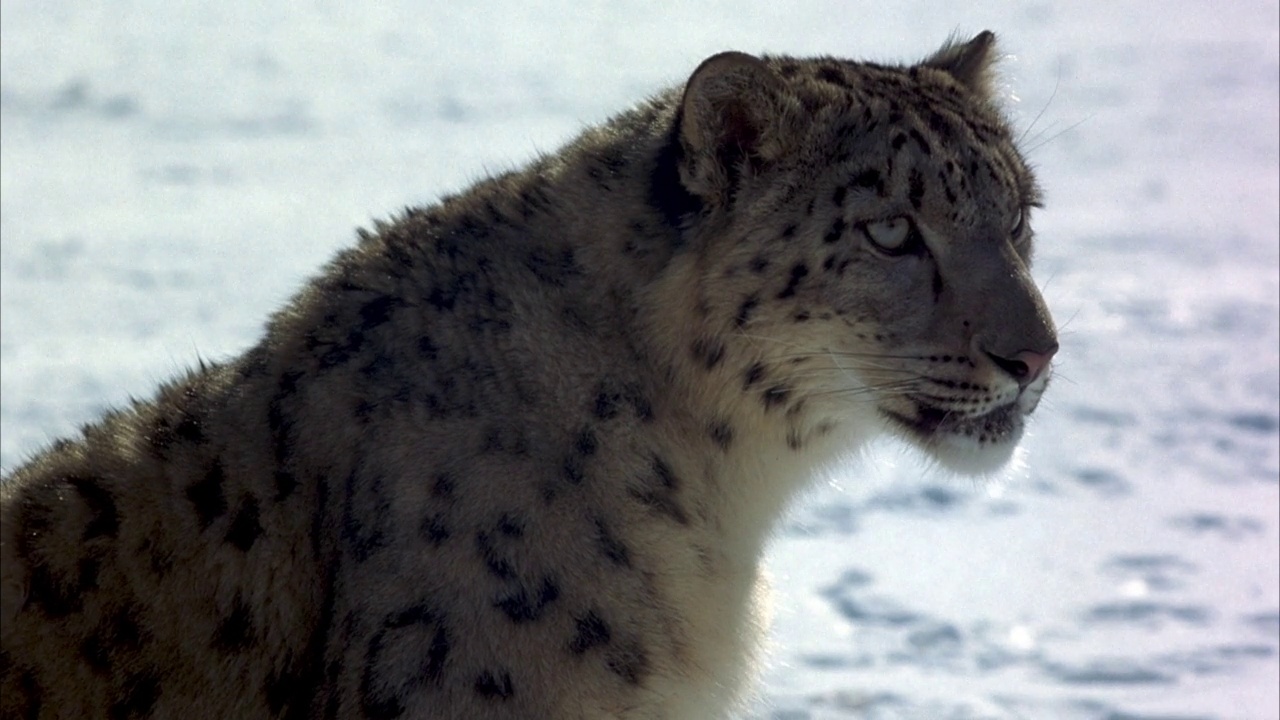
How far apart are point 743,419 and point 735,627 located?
55cm

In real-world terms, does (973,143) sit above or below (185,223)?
below

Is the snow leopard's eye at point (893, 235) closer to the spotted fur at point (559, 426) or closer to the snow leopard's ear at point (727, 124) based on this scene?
the spotted fur at point (559, 426)

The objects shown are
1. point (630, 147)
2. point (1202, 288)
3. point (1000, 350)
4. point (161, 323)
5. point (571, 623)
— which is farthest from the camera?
point (1202, 288)

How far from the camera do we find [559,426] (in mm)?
3984

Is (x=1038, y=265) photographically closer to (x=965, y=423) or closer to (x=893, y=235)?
(x=965, y=423)

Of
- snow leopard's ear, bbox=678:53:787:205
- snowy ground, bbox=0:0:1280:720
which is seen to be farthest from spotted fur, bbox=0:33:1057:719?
snowy ground, bbox=0:0:1280:720

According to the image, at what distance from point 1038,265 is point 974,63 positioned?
5.62 meters

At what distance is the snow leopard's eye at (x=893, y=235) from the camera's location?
13.5 ft

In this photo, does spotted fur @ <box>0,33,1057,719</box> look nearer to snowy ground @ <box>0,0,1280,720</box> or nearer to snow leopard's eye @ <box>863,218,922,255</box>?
snow leopard's eye @ <box>863,218,922,255</box>

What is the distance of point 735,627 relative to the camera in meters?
4.34

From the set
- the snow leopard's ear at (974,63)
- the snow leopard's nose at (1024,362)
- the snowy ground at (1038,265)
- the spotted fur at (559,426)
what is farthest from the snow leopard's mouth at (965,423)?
the snow leopard's ear at (974,63)

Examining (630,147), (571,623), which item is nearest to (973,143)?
(630,147)

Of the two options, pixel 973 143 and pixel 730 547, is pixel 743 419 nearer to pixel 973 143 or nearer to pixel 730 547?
pixel 730 547

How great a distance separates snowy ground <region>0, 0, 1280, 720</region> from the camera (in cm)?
648
